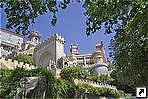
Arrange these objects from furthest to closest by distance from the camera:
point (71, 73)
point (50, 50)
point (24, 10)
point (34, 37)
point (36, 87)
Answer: point (34, 37), point (50, 50), point (71, 73), point (36, 87), point (24, 10)

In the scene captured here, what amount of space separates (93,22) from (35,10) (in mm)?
2933

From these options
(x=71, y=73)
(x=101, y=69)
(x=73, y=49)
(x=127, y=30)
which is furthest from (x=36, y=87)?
(x=73, y=49)

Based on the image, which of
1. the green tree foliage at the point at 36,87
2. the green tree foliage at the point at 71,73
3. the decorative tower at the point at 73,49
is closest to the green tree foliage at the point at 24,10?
the green tree foliage at the point at 36,87

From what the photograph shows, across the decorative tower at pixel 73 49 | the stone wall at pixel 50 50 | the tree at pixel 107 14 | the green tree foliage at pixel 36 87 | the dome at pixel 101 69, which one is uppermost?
the decorative tower at pixel 73 49

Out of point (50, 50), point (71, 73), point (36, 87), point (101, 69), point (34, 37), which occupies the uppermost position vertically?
point (34, 37)

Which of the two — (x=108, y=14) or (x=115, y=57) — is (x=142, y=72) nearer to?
(x=115, y=57)

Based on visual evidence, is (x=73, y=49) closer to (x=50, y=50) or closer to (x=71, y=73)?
(x=50, y=50)

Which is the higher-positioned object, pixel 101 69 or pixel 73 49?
pixel 73 49

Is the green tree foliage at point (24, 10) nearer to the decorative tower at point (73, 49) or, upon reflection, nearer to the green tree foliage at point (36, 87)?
the green tree foliage at point (36, 87)

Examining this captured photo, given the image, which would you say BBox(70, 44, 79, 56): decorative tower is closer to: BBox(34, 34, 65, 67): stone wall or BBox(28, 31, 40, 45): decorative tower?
BBox(28, 31, 40, 45): decorative tower

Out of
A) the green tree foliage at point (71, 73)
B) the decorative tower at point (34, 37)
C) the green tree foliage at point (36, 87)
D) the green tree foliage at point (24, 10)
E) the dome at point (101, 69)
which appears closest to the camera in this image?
the green tree foliage at point (24, 10)

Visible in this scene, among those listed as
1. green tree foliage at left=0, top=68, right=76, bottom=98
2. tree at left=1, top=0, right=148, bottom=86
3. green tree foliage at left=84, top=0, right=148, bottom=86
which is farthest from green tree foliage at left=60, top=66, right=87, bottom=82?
tree at left=1, top=0, right=148, bottom=86

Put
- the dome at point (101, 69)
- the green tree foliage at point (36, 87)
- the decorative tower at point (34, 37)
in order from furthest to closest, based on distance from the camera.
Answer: the decorative tower at point (34, 37)
the dome at point (101, 69)
the green tree foliage at point (36, 87)

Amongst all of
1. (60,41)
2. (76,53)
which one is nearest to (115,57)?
(60,41)
